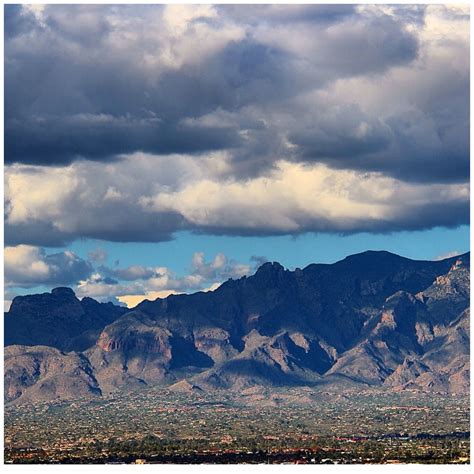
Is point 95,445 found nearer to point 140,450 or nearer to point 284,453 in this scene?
point 140,450

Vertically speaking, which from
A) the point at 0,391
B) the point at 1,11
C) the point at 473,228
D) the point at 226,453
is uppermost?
the point at 1,11

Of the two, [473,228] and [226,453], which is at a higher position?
[473,228]

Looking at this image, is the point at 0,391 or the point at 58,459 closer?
the point at 0,391
